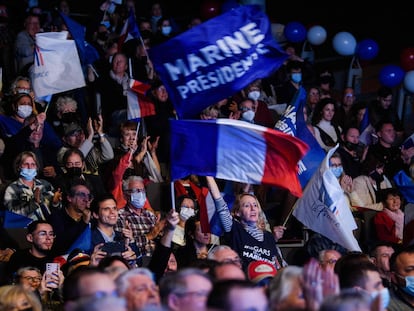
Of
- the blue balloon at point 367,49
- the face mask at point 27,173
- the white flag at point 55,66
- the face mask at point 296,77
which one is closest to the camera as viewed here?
the face mask at point 27,173

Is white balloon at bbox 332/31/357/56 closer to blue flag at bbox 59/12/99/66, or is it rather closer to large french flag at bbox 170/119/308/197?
blue flag at bbox 59/12/99/66

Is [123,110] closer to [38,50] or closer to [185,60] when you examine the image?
[38,50]

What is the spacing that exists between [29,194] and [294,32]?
280 inches

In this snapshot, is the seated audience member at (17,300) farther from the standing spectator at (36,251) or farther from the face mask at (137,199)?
the face mask at (137,199)

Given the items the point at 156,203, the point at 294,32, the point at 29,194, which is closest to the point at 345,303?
the point at 29,194

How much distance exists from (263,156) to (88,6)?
950cm

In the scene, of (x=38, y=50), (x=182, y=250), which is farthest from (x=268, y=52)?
(x=38, y=50)

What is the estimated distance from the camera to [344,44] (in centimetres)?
1538

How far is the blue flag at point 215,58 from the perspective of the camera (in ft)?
25.2

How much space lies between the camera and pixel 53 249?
829 cm

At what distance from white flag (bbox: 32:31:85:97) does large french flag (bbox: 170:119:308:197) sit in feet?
A: 13.1

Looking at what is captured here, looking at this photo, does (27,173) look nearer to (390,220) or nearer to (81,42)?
(81,42)

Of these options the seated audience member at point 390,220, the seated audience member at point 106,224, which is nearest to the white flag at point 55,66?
the seated audience member at point 106,224

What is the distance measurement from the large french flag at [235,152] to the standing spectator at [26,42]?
229 inches
